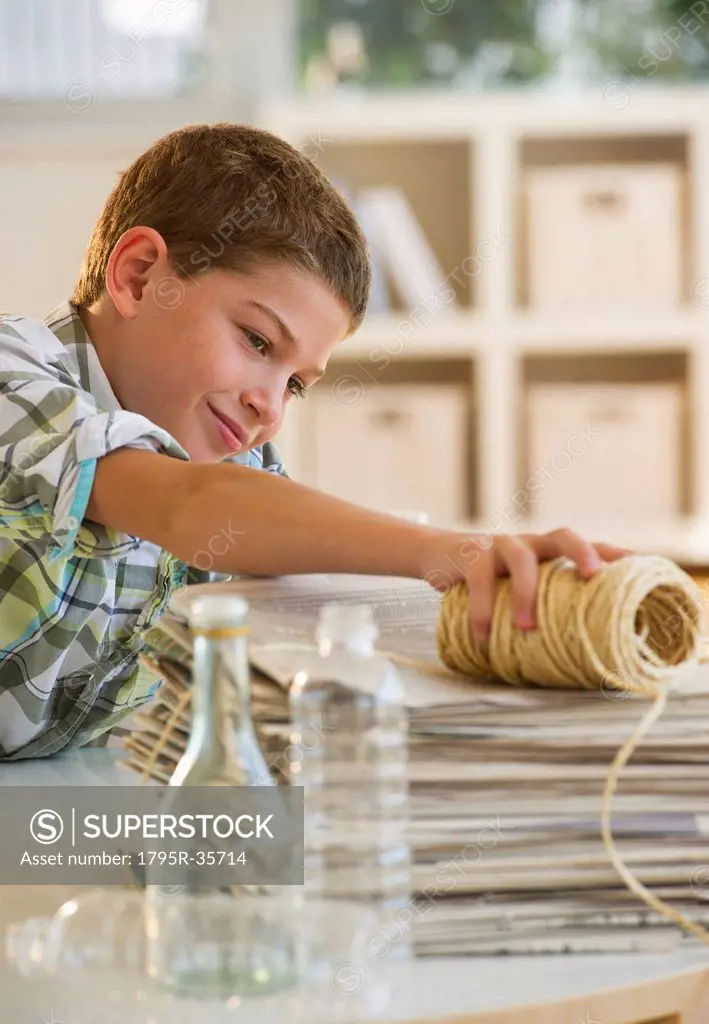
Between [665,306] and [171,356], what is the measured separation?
8.05 ft

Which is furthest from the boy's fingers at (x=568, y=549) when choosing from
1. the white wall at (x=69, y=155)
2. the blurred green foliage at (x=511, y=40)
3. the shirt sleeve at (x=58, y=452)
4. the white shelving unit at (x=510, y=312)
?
the blurred green foliage at (x=511, y=40)

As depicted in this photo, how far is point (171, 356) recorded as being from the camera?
1.13m

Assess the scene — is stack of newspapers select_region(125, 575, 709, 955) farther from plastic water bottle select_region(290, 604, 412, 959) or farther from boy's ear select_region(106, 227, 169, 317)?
boy's ear select_region(106, 227, 169, 317)

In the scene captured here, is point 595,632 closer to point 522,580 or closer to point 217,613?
point 522,580

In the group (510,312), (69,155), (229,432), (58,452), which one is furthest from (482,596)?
(69,155)

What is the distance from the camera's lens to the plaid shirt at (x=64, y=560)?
0.80 meters

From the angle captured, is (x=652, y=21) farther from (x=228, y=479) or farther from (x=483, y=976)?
(x=483, y=976)

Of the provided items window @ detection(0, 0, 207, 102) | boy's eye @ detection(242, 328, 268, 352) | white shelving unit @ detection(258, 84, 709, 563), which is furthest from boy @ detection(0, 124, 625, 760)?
window @ detection(0, 0, 207, 102)

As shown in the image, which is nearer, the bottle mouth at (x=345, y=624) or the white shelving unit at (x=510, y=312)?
the bottle mouth at (x=345, y=624)

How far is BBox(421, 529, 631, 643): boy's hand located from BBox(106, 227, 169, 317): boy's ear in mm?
606

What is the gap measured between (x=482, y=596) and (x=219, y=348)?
21.5 inches

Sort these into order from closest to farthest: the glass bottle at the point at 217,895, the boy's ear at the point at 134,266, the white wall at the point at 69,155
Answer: the glass bottle at the point at 217,895 < the boy's ear at the point at 134,266 < the white wall at the point at 69,155

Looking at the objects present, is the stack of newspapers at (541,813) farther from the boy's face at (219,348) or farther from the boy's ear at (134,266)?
the boy's ear at (134,266)

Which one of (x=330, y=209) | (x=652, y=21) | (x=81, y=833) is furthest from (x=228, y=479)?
(x=652, y=21)
